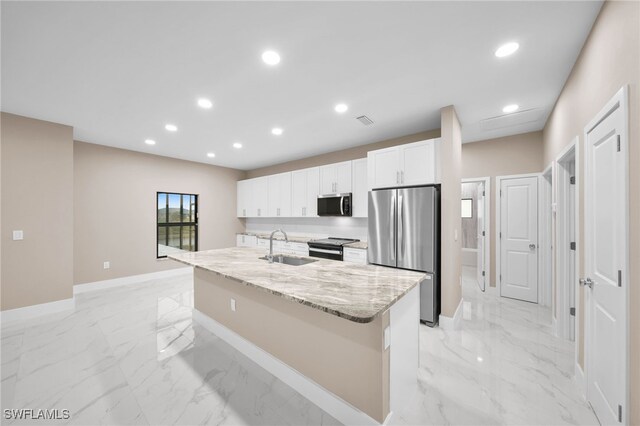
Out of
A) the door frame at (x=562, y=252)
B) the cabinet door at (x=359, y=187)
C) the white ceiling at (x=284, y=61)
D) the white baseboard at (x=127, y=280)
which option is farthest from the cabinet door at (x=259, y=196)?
the door frame at (x=562, y=252)

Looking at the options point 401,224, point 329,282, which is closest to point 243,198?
point 401,224

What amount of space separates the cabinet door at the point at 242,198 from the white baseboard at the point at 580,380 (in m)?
6.18

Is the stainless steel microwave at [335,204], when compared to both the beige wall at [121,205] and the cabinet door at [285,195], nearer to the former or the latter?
the cabinet door at [285,195]

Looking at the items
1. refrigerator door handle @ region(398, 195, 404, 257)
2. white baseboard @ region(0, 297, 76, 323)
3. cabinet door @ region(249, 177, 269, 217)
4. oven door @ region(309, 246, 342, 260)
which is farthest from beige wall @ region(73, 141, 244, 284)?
refrigerator door handle @ region(398, 195, 404, 257)

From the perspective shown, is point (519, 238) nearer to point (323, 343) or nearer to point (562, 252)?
point (562, 252)

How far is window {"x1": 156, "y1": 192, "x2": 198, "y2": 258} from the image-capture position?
Answer: 5.42 m

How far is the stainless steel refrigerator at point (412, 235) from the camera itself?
9.91 feet

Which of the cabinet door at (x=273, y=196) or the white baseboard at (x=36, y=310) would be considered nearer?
the white baseboard at (x=36, y=310)

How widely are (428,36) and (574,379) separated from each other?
3012 millimetres

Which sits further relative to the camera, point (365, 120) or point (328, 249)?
point (328, 249)

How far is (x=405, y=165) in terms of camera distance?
11.3 ft

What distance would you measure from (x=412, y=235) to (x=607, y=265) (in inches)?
69.3

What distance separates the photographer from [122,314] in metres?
3.39

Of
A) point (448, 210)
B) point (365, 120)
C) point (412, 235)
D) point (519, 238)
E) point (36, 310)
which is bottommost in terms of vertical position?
point (36, 310)
